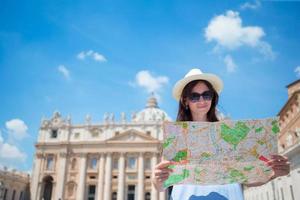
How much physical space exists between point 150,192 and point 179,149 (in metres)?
47.5

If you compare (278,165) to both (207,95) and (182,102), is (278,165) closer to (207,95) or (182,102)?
(207,95)

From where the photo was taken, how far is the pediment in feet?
164

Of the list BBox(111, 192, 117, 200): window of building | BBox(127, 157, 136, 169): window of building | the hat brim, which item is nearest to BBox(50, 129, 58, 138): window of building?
BBox(127, 157, 136, 169): window of building

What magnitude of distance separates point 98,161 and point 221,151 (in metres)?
49.1

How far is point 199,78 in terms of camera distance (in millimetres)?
3801

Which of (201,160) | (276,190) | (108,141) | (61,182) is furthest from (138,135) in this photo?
(201,160)

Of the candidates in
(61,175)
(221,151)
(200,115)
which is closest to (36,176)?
(61,175)

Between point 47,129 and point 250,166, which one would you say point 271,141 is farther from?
point 47,129

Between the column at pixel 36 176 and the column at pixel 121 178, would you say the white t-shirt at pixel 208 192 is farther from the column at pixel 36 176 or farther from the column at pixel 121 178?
the column at pixel 36 176

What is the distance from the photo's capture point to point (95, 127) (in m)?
51.9

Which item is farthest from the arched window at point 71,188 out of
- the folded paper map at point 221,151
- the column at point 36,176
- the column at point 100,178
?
the folded paper map at point 221,151

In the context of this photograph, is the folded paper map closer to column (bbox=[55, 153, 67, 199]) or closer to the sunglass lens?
the sunglass lens

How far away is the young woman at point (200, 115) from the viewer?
9.78ft

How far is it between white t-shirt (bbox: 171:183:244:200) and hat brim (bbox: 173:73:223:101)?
4.18 feet
